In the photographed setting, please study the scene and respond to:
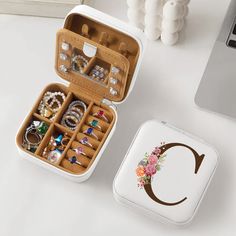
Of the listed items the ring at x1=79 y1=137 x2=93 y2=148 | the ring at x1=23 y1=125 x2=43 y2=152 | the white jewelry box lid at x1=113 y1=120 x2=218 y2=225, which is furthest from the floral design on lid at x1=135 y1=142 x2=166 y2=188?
the ring at x1=23 y1=125 x2=43 y2=152

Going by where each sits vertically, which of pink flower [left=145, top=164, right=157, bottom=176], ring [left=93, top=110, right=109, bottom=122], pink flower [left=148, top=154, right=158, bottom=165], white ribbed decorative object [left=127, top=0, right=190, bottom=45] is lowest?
pink flower [left=145, top=164, right=157, bottom=176]

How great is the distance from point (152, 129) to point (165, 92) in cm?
11

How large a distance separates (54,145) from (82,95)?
0.37 feet

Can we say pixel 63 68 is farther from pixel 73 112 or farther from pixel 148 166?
pixel 148 166

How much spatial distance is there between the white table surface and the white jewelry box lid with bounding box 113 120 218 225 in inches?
1.7

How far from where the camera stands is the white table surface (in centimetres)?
114

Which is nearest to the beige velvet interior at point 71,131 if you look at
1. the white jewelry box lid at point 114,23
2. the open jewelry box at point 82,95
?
the open jewelry box at point 82,95

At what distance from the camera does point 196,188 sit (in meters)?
1.13

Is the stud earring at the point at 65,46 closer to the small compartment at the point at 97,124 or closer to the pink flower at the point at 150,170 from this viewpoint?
the small compartment at the point at 97,124

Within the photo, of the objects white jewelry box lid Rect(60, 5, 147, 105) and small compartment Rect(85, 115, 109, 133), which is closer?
white jewelry box lid Rect(60, 5, 147, 105)

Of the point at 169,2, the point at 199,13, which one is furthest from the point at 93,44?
the point at 199,13

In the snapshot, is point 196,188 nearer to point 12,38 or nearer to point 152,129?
point 152,129

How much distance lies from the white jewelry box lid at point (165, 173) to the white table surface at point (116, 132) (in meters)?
0.04

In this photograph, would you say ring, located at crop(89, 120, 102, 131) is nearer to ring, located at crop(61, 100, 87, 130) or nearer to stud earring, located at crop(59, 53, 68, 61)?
ring, located at crop(61, 100, 87, 130)
